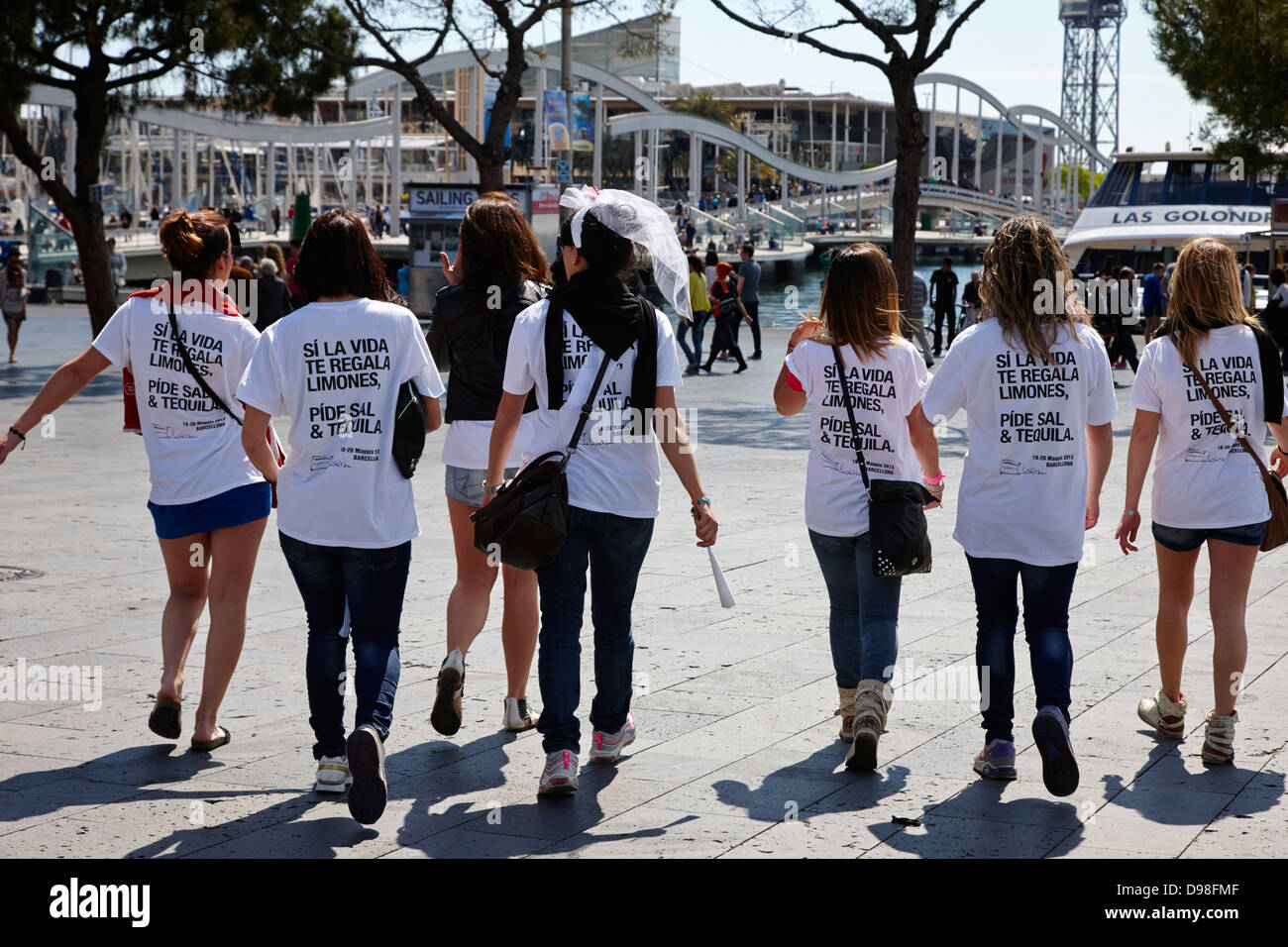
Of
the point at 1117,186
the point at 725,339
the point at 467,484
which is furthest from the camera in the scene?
the point at 1117,186

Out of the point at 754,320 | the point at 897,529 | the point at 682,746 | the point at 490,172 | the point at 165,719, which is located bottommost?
the point at 682,746

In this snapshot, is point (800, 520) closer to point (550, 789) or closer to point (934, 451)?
point (934, 451)

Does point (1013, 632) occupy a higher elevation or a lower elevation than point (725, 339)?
lower

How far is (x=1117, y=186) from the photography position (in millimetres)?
42906

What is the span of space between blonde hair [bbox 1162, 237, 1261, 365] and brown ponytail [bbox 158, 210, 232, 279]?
3.01 meters

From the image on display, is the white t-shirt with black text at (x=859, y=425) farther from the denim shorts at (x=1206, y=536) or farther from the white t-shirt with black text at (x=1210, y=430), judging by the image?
the denim shorts at (x=1206, y=536)

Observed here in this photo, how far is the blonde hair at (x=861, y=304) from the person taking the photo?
4598mm

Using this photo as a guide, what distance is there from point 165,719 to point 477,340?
1.54 metres

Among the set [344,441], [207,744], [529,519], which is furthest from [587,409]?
[207,744]

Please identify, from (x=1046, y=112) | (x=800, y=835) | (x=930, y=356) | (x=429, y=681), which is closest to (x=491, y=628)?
(x=429, y=681)

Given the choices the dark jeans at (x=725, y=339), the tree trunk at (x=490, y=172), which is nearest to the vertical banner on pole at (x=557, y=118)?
the tree trunk at (x=490, y=172)

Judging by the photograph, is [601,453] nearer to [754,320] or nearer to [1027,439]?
[1027,439]

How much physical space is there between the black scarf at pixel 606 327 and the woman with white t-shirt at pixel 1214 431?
1587 mm

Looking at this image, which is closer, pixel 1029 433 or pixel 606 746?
pixel 1029 433
